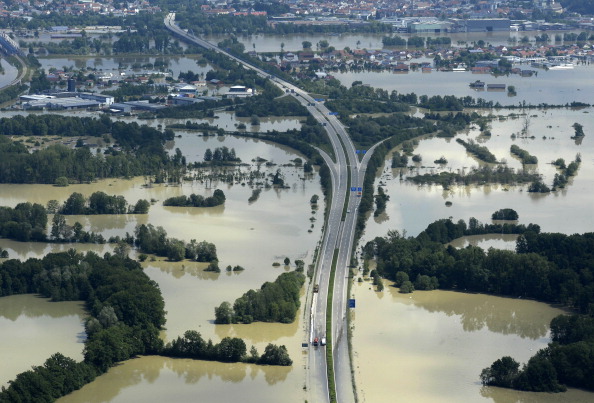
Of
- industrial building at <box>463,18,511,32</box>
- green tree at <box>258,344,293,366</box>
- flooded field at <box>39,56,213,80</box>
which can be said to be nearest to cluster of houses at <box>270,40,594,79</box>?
flooded field at <box>39,56,213,80</box>

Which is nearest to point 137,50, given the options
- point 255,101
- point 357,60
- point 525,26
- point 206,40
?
point 206,40

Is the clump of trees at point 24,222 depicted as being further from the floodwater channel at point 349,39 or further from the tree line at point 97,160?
the floodwater channel at point 349,39

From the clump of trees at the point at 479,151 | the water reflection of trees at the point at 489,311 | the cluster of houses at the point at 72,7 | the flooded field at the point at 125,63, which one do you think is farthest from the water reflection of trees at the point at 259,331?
the cluster of houses at the point at 72,7

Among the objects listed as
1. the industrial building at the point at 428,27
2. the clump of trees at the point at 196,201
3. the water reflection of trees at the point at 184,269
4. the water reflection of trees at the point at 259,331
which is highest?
the industrial building at the point at 428,27

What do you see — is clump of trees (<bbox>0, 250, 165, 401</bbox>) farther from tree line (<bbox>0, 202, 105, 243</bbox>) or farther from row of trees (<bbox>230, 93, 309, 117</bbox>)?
row of trees (<bbox>230, 93, 309, 117</bbox>)

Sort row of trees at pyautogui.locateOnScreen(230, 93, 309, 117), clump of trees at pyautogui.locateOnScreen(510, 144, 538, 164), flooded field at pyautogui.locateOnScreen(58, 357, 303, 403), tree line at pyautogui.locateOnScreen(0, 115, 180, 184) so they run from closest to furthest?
1. flooded field at pyautogui.locateOnScreen(58, 357, 303, 403)
2. tree line at pyautogui.locateOnScreen(0, 115, 180, 184)
3. clump of trees at pyautogui.locateOnScreen(510, 144, 538, 164)
4. row of trees at pyautogui.locateOnScreen(230, 93, 309, 117)

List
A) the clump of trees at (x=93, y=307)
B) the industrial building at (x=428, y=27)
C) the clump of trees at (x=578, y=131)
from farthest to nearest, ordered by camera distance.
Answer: the industrial building at (x=428, y=27)
the clump of trees at (x=578, y=131)
the clump of trees at (x=93, y=307)
